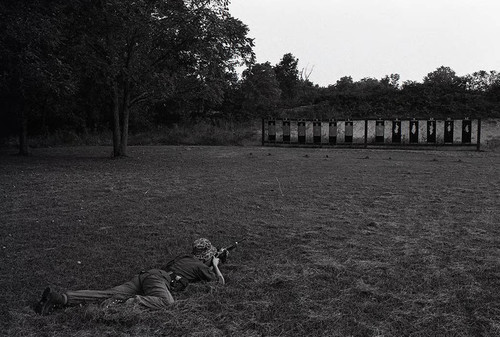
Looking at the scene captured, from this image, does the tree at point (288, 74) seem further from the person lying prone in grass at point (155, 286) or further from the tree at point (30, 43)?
the person lying prone in grass at point (155, 286)

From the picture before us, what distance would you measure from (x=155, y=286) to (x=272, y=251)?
2.03m

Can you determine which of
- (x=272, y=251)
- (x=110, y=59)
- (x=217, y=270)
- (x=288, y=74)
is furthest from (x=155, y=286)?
(x=288, y=74)

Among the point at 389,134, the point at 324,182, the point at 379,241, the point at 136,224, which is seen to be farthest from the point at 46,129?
the point at 379,241

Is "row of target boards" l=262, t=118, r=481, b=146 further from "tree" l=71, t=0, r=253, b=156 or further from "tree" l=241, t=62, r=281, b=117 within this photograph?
"tree" l=71, t=0, r=253, b=156

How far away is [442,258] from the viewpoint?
218 inches

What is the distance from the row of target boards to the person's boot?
A: 903 inches

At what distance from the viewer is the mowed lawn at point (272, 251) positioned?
3.85 meters

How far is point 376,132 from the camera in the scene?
27547 millimetres

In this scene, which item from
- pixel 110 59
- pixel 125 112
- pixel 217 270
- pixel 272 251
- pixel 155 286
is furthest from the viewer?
pixel 125 112

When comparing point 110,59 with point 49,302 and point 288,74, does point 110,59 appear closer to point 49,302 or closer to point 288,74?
point 49,302

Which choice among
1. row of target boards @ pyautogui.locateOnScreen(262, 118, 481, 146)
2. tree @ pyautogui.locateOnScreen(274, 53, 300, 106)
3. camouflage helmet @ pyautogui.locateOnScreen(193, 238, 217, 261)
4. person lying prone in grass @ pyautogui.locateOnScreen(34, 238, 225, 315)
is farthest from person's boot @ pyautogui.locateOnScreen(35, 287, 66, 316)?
tree @ pyautogui.locateOnScreen(274, 53, 300, 106)

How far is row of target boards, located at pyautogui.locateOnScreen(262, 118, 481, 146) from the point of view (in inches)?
1013

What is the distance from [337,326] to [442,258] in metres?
2.35

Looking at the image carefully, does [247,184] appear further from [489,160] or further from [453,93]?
[453,93]
